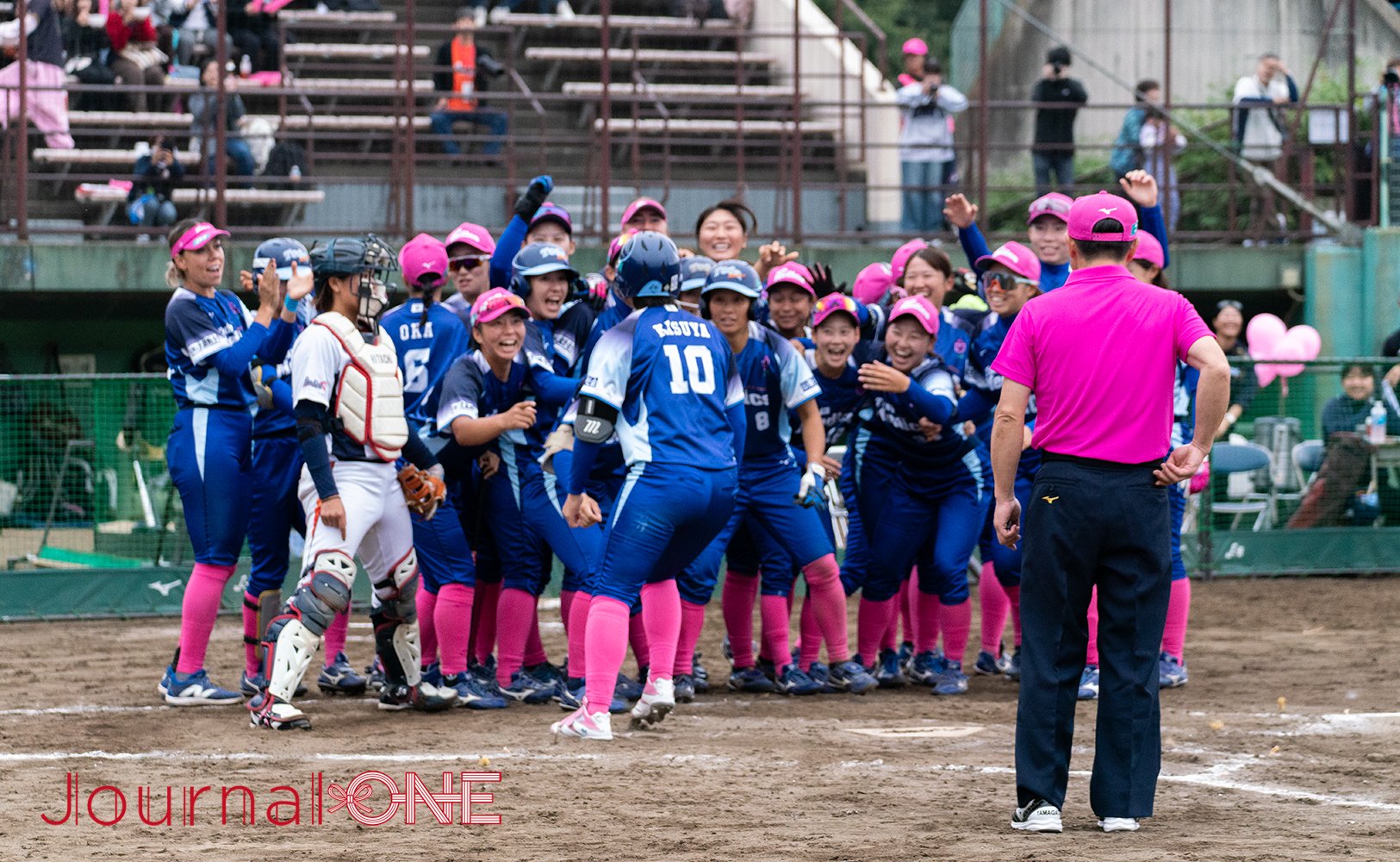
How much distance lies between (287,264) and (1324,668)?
584 cm

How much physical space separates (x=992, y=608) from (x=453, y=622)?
279 centimetres

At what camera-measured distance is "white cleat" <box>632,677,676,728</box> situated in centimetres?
618

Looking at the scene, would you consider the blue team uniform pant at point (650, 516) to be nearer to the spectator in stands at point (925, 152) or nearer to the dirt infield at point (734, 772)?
the dirt infield at point (734, 772)

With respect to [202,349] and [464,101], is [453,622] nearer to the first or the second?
[202,349]

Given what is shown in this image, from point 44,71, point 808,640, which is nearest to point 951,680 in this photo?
point 808,640

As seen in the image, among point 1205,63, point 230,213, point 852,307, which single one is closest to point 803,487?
point 852,307

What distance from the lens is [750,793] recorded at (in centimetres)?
551

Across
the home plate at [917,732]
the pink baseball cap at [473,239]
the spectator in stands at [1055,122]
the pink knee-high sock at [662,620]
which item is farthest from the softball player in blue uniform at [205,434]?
the spectator in stands at [1055,122]

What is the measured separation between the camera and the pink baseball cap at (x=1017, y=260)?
758 cm

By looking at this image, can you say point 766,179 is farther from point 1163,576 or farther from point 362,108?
point 1163,576

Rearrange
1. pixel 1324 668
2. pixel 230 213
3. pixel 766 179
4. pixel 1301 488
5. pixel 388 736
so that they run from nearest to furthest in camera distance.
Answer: pixel 388 736 → pixel 1324 668 → pixel 1301 488 → pixel 230 213 → pixel 766 179

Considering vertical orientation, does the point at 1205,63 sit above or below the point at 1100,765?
above

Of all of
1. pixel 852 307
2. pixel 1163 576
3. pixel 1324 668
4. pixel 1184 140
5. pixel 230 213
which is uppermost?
pixel 1184 140

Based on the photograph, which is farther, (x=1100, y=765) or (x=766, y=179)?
(x=766, y=179)
